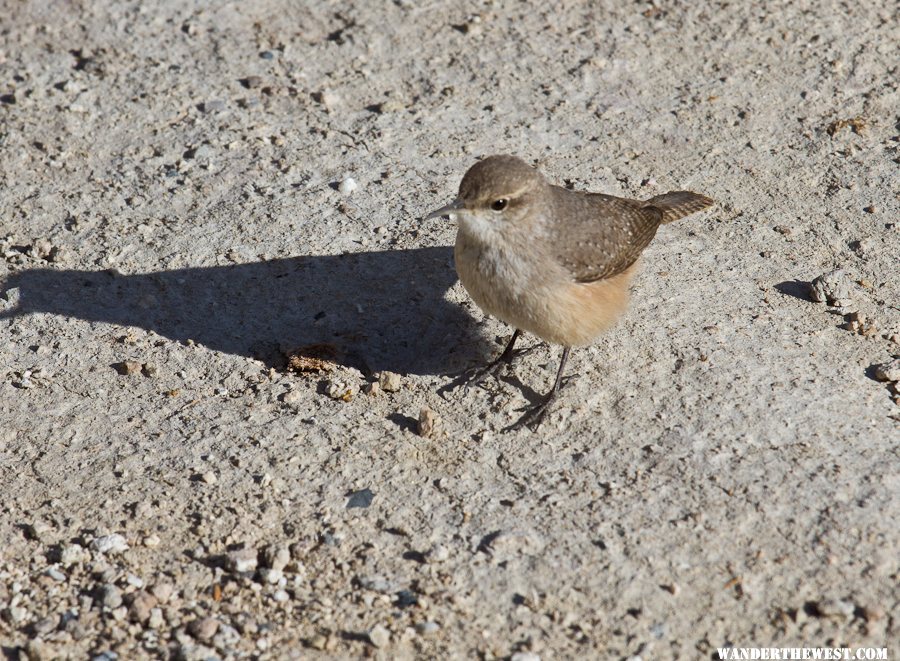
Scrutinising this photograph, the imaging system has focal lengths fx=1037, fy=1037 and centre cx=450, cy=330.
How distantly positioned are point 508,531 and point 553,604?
51 cm

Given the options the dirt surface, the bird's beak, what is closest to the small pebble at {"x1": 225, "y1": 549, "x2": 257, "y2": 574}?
the dirt surface

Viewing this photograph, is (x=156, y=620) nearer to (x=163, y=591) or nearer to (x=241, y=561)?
(x=163, y=591)

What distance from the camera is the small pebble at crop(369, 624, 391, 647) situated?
473 cm

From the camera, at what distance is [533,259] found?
5957 mm

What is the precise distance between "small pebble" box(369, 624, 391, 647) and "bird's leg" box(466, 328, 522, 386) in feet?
6.32

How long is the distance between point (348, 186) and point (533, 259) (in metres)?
2.19

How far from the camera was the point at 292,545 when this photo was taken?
527 centimetres

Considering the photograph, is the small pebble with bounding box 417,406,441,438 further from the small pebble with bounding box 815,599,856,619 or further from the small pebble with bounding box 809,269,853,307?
the small pebble with bounding box 809,269,853,307

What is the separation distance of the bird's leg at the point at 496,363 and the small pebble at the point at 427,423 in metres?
0.45

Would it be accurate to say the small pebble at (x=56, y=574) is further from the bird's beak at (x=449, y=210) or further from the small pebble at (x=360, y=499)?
the bird's beak at (x=449, y=210)

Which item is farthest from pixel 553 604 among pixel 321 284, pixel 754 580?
pixel 321 284

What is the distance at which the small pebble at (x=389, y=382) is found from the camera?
628cm

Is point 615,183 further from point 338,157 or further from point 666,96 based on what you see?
point 338,157

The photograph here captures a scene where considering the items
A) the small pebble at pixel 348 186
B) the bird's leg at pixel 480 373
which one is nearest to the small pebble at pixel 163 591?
the bird's leg at pixel 480 373
